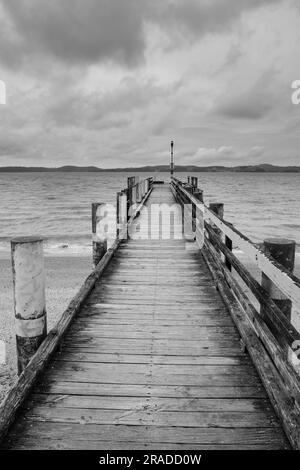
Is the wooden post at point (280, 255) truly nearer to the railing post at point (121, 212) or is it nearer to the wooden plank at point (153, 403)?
the wooden plank at point (153, 403)

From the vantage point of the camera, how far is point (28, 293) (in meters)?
3.59

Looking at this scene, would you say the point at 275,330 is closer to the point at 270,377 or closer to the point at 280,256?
the point at 270,377

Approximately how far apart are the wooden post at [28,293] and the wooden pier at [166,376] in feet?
0.72

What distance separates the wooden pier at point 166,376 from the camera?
2514 millimetres

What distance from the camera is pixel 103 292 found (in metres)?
5.47

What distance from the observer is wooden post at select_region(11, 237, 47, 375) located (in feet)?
11.5

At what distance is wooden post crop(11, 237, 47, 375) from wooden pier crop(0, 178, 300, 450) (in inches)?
8.6

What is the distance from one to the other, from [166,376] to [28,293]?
5.36ft

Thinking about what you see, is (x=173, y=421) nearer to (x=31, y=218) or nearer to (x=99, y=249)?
(x=99, y=249)

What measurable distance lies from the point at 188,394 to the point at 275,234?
31162 millimetres

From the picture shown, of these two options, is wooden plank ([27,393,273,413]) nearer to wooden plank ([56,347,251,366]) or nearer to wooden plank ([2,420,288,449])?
wooden plank ([2,420,288,449])

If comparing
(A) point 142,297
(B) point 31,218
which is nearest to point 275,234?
(B) point 31,218

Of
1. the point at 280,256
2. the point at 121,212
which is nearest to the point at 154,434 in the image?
the point at 280,256

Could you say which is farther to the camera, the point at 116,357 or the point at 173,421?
the point at 116,357
